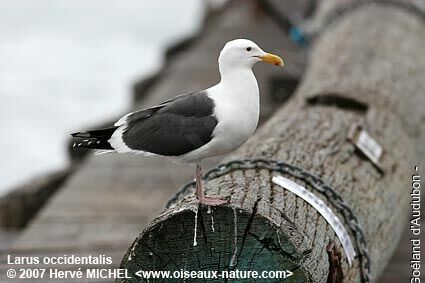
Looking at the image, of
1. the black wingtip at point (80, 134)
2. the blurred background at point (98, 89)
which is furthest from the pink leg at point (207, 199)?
the blurred background at point (98, 89)

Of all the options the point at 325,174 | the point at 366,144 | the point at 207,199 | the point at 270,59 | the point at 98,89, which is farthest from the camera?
the point at 98,89

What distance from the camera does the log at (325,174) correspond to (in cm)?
356

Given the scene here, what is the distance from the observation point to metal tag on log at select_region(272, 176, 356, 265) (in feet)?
13.7

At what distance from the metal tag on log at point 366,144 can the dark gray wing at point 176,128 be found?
1.64 metres

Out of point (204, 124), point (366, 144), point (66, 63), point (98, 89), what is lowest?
point (204, 124)

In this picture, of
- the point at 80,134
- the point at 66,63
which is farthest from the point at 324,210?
the point at 66,63

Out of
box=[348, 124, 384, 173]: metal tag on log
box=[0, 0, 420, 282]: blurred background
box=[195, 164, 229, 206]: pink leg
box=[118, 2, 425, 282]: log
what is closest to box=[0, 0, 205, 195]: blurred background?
box=[0, 0, 420, 282]: blurred background

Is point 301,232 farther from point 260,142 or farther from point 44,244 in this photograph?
point 44,244

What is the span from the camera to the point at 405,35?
7688 mm

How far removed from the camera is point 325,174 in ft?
15.5

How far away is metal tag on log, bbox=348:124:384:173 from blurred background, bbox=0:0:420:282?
925 millimetres

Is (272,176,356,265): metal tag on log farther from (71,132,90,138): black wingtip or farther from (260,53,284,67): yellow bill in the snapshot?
(71,132,90,138): black wingtip

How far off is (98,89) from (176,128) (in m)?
17.4

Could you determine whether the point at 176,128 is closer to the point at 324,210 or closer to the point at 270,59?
the point at 270,59
